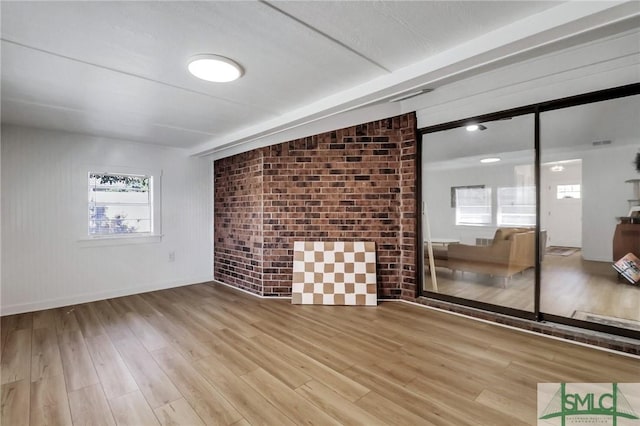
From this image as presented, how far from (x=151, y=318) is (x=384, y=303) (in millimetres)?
2654

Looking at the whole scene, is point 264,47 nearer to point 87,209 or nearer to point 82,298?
point 87,209

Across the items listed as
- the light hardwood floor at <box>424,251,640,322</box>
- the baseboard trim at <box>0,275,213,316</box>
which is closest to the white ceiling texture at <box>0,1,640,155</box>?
the light hardwood floor at <box>424,251,640,322</box>

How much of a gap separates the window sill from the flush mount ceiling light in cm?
311

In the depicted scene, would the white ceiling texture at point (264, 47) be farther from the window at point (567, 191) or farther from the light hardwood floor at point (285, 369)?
the light hardwood floor at point (285, 369)

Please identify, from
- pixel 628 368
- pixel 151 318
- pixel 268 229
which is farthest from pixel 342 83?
pixel 151 318

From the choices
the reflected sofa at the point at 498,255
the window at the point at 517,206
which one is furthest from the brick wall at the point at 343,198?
the window at the point at 517,206

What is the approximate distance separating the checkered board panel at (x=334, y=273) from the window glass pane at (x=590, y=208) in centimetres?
172

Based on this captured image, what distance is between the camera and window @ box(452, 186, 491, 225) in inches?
122

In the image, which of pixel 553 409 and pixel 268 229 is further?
pixel 268 229

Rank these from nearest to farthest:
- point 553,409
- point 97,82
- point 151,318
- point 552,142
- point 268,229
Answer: point 553,409, point 97,82, point 552,142, point 151,318, point 268,229

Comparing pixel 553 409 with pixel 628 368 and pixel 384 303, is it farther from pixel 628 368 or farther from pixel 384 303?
pixel 384 303

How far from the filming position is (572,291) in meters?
2.70

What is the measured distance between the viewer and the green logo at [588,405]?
5.33ft

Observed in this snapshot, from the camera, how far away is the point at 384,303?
3.54 metres
